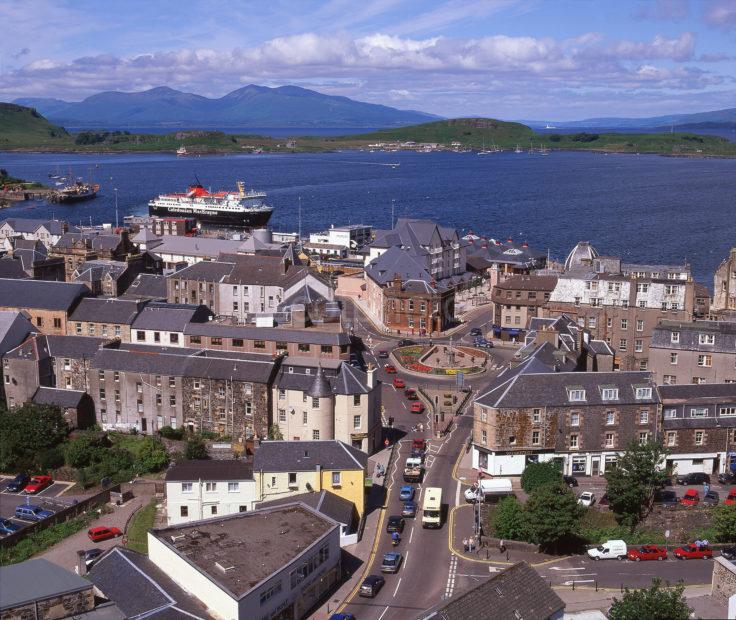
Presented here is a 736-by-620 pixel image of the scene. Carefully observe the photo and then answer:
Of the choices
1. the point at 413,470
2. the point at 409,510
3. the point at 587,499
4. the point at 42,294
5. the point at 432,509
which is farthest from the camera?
the point at 42,294

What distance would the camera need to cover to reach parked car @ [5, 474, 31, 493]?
53656mm

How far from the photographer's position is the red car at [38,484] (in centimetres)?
5375

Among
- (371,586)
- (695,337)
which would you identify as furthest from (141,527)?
(695,337)

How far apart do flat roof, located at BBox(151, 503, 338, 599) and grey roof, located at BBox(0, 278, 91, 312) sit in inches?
1523

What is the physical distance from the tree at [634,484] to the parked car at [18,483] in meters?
34.6

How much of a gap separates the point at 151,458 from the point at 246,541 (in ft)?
63.5

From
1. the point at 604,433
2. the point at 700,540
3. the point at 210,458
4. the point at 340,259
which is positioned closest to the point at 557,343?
the point at 604,433

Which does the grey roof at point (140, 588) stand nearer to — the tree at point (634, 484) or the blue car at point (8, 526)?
the blue car at point (8, 526)

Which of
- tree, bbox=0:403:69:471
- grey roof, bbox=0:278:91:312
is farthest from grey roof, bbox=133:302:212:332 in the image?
tree, bbox=0:403:69:471

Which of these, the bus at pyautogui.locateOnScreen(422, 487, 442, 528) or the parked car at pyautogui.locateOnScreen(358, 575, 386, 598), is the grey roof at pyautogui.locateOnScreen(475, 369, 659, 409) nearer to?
the bus at pyautogui.locateOnScreen(422, 487, 442, 528)

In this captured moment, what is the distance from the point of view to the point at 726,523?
138ft

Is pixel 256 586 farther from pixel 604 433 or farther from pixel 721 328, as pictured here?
pixel 721 328

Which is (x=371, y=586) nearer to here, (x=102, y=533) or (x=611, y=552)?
(x=611, y=552)

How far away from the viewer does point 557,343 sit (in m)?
60.4
